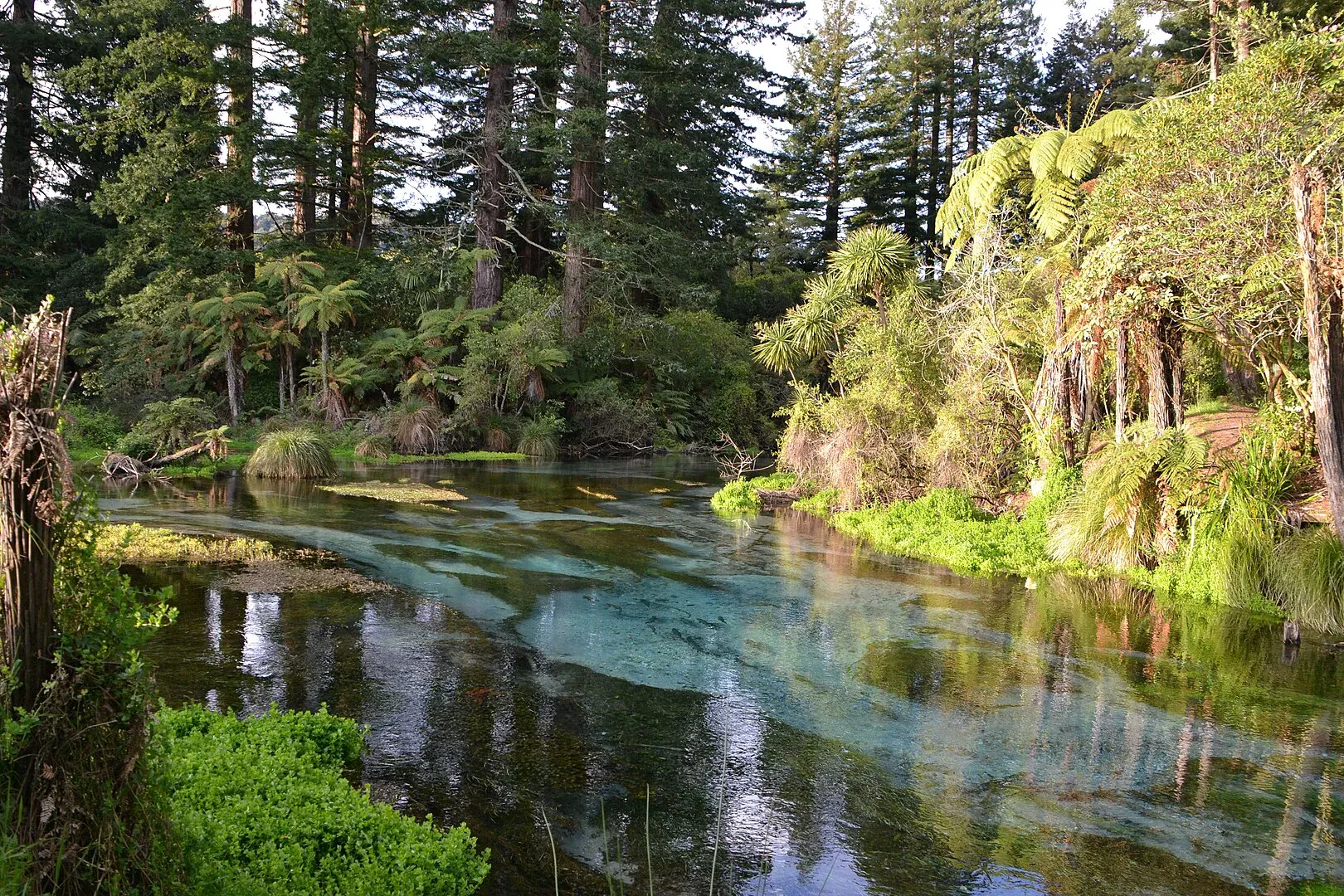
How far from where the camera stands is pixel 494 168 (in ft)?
87.8

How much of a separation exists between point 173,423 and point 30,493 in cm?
1811

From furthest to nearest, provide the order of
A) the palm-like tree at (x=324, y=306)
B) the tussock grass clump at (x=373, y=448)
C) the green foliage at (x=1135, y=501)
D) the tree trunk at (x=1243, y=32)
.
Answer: the palm-like tree at (x=324, y=306) → the tussock grass clump at (x=373, y=448) → the tree trunk at (x=1243, y=32) → the green foliage at (x=1135, y=501)

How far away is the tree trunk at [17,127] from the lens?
2689cm

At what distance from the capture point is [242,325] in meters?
23.2

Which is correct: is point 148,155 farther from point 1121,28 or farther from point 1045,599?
point 1121,28

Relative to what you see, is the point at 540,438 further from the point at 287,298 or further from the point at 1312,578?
the point at 1312,578

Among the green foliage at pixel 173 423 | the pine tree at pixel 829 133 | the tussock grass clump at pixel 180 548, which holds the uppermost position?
the pine tree at pixel 829 133

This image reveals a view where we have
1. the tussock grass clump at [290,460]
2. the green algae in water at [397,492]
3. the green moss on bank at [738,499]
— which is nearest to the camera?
the green algae in water at [397,492]

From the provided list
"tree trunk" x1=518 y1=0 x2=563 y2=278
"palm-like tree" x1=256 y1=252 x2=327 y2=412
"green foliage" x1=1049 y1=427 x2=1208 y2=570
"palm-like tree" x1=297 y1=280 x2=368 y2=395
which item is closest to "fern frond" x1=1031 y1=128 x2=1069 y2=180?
"green foliage" x1=1049 y1=427 x2=1208 y2=570

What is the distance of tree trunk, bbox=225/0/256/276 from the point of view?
78.4 feet

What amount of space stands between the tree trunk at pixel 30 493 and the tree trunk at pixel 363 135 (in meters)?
25.3

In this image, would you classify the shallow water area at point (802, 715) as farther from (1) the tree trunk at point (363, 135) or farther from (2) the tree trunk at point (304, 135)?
(1) the tree trunk at point (363, 135)

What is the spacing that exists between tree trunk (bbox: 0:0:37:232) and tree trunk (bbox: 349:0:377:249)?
8.80 meters

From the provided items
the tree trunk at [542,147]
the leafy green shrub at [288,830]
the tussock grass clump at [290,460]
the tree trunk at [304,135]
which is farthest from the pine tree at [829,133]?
the leafy green shrub at [288,830]
